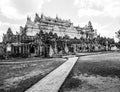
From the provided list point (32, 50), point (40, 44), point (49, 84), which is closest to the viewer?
point (49, 84)

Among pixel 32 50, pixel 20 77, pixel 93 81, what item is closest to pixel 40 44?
pixel 32 50

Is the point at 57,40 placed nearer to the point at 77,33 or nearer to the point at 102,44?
the point at 102,44

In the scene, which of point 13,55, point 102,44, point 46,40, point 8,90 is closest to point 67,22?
point 102,44

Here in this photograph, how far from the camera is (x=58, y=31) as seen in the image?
233ft

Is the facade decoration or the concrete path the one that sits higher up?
the facade decoration

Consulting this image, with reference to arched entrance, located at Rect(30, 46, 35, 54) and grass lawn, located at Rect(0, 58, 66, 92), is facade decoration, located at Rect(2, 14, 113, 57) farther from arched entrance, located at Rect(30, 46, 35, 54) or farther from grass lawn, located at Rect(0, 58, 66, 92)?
grass lawn, located at Rect(0, 58, 66, 92)

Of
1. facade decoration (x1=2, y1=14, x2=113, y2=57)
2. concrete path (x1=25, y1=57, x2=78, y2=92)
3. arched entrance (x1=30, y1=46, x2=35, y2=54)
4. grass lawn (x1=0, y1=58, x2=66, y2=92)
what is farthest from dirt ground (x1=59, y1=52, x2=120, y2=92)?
arched entrance (x1=30, y1=46, x2=35, y2=54)

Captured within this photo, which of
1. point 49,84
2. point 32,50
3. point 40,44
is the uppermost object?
point 40,44

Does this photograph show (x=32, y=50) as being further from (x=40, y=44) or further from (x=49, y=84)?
(x=49, y=84)

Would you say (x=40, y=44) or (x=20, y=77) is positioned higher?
(x=40, y=44)

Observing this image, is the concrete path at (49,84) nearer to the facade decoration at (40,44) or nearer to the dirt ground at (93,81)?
the dirt ground at (93,81)

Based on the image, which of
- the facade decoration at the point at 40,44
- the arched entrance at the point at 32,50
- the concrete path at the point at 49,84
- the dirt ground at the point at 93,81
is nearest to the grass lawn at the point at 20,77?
the concrete path at the point at 49,84

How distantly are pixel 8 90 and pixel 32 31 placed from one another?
52.8 metres

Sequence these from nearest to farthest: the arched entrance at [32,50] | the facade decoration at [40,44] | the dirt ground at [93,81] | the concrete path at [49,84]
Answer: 1. the concrete path at [49,84]
2. the dirt ground at [93,81]
3. the facade decoration at [40,44]
4. the arched entrance at [32,50]
